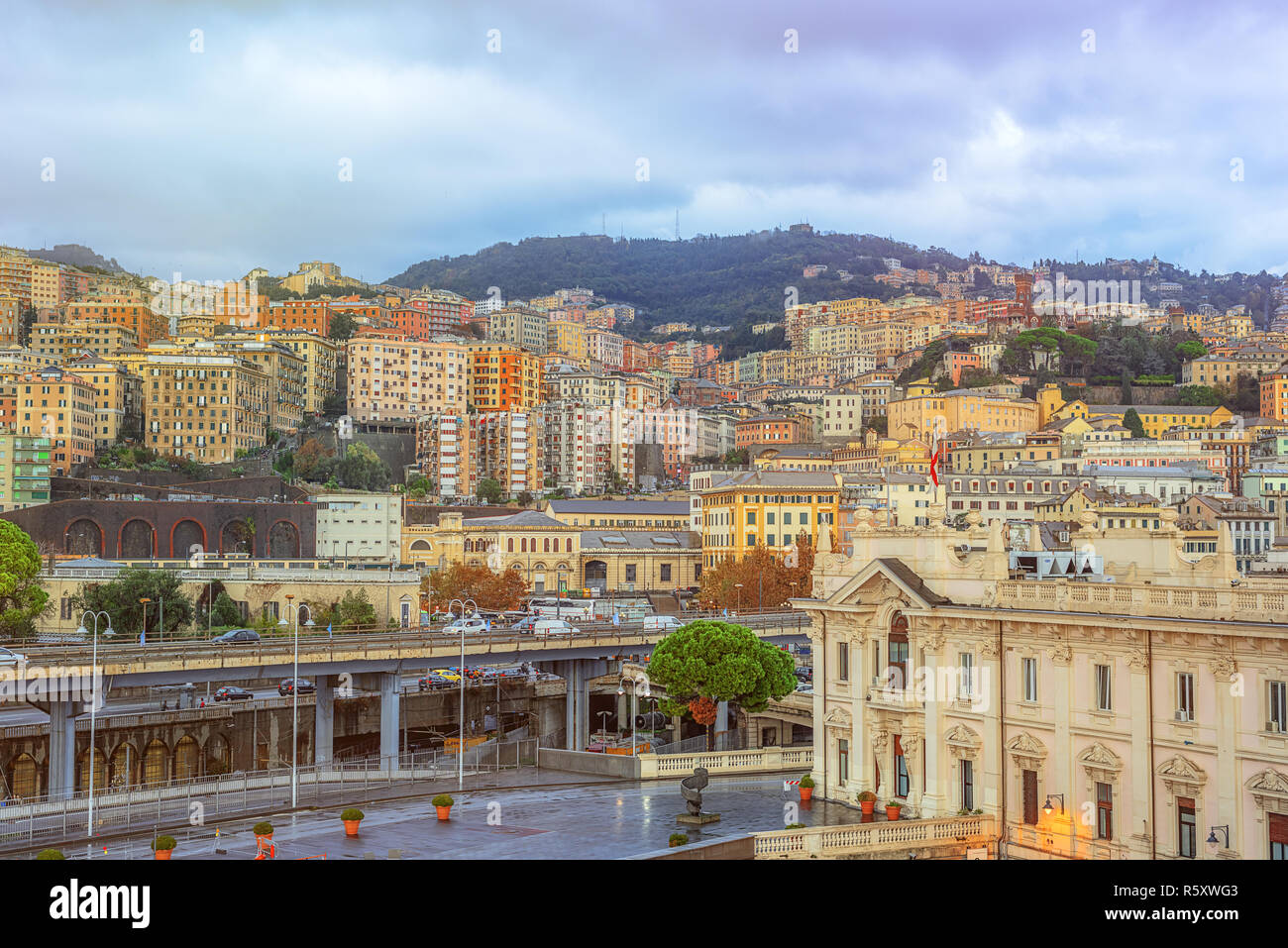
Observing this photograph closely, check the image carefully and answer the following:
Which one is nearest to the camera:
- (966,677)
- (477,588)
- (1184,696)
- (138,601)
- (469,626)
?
(1184,696)

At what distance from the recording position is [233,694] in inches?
2911

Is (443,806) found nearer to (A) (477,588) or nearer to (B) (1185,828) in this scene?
(B) (1185,828)

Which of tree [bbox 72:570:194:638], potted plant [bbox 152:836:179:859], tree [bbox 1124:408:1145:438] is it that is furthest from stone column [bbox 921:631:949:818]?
tree [bbox 1124:408:1145:438]

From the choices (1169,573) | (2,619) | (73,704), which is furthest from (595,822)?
(2,619)

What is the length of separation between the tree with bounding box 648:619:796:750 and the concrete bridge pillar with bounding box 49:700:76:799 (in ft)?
75.0

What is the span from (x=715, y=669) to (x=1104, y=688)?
2127 cm

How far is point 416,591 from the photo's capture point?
325ft

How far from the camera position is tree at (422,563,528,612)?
112m

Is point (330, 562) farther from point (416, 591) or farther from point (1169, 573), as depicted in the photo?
point (1169, 573)

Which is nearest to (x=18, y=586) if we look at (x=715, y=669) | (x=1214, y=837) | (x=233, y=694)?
(x=233, y=694)

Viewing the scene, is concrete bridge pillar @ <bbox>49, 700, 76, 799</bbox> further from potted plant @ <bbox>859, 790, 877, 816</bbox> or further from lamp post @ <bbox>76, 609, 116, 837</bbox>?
potted plant @ <bbox>859, 790, 877, 816</bbox>

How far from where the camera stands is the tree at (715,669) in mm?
56219

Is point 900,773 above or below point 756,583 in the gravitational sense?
below
